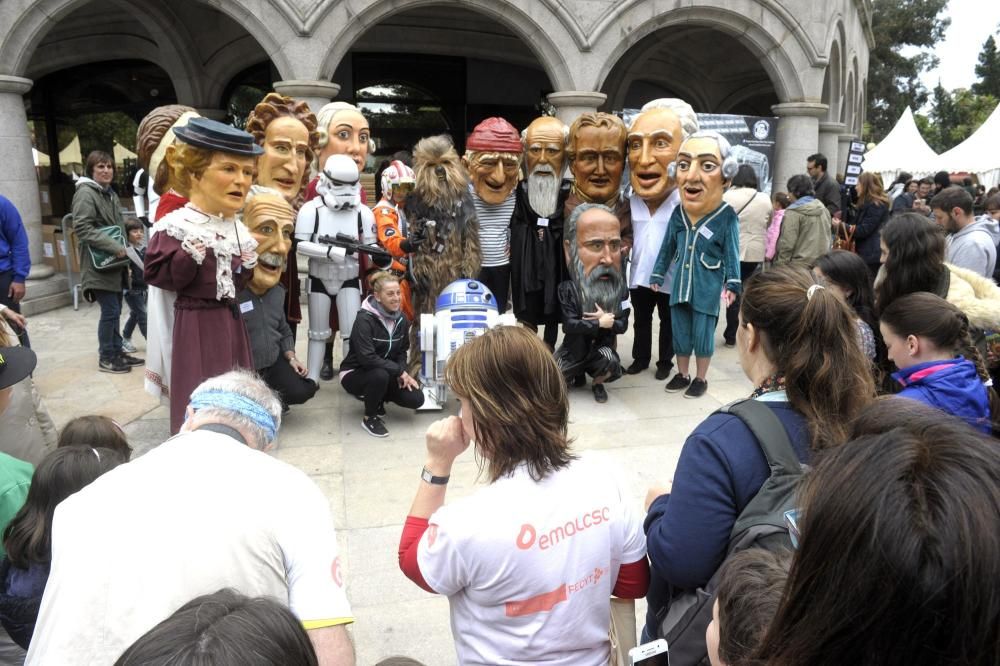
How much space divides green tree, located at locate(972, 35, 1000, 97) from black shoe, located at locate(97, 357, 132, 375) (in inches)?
1854

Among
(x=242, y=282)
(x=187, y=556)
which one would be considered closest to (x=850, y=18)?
(x=242, y=282)

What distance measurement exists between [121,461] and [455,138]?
1172cm

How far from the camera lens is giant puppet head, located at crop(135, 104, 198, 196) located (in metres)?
4.02

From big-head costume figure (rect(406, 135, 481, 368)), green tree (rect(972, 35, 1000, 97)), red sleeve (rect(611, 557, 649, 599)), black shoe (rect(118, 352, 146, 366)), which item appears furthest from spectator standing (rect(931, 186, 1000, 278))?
green tree (rect(972, 35, 1000, 97))

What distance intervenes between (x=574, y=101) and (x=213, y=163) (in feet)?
20.4

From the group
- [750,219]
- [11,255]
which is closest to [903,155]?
[750,219]

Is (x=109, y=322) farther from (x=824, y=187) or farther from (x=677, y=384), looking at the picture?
(x=824, y=187)

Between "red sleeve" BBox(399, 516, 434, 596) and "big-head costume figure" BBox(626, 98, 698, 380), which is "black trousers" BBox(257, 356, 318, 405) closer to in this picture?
"big-head costume figure" BBox(626, 98, 698, 380)

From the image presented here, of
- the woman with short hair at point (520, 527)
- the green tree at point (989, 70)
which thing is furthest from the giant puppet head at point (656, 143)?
the green tree at point (989, 70)

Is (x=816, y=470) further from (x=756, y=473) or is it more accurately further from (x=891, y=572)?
(x=756, y=473)

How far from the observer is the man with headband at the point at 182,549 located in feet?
4.33

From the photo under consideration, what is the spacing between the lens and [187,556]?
1.36 meters

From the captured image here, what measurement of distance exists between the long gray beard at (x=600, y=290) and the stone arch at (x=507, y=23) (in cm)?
469

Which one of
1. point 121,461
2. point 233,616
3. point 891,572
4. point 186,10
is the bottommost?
point 121,461
